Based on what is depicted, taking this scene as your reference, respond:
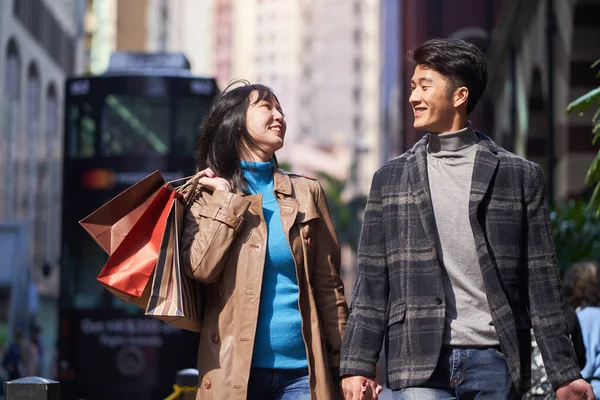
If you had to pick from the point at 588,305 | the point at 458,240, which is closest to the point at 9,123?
the point at 588,305

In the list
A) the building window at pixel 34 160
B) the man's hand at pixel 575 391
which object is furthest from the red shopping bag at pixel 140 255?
the building window at pixel 34 160

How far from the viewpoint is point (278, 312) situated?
17.6 ft

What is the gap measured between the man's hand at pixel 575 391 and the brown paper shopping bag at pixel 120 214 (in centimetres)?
181

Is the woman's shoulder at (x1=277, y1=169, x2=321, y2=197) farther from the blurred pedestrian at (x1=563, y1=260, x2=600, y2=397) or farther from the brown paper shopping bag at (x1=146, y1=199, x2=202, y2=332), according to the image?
the blurred pedestrian at (x1=563, y1=260, x2=600, y2=397)

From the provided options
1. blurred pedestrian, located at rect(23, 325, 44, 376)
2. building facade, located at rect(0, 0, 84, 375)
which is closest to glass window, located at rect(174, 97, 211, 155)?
blurred pedestrian, located at rect(23, 325, 44, 376)

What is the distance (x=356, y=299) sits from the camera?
5066 millimetres

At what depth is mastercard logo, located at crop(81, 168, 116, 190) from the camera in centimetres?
1727

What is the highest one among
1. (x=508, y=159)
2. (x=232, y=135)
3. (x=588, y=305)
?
(x=232, y=135)

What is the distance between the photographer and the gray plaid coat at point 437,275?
15.8ft

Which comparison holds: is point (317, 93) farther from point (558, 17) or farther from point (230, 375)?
point (230, 375)

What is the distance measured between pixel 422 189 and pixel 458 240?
240 mm

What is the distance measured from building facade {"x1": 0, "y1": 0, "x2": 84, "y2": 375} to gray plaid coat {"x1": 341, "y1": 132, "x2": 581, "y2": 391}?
27.4 meters

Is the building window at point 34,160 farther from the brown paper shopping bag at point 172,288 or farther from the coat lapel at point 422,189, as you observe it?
the coat lapel at point 422,189

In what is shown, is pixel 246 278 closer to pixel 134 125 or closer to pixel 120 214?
pixel 120 214
